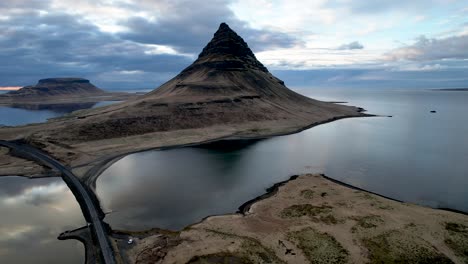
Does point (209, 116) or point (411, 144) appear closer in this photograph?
point (411, 144)

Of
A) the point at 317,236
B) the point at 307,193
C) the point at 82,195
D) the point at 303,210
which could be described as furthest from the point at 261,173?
the point at 82,195

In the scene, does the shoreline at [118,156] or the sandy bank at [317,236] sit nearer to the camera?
the sandy bank at [317,236]

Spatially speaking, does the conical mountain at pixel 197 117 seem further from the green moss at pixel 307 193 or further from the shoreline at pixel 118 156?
the green moss at pixel 307 193

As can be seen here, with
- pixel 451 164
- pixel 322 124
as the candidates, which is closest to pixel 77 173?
pixel 451 164

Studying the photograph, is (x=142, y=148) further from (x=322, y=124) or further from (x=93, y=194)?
(x=322, y=124)

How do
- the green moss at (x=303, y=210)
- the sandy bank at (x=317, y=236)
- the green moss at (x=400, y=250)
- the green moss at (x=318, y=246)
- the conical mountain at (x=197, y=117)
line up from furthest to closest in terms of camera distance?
the conical mountain at (x=197, y=117) → the green moss at (x=303, y=210) → the sandy bank at (x=317, y=236) → the green moss at (x=318, y=246) → the green moss at (x=400, y=250)

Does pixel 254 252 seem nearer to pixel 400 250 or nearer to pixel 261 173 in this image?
pixel 400 250

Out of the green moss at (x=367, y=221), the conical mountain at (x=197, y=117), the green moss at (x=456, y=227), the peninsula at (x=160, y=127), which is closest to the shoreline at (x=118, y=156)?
the peninsula at (x=160, y=127)
